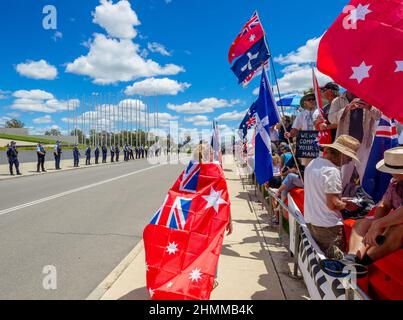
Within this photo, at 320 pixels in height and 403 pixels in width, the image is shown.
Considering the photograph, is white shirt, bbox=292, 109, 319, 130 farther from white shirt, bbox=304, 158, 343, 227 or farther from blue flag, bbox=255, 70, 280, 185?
white shirt, bbox=304, 158, 343, 227

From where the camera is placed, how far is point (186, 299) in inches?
120

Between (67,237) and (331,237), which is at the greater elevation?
(331,237)

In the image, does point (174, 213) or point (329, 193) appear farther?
point (174, 213)

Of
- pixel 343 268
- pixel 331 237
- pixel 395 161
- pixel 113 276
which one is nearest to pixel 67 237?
pixel 113 276

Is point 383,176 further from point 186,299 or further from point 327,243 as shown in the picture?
point 186,299

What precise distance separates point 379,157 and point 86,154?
31584 mm

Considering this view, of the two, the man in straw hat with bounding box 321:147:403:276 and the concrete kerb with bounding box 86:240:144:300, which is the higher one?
the man in straw hat with bounding box 321:147:403:276

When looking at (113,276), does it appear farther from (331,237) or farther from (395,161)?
(395,161)

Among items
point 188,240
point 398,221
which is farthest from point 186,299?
point 398,221

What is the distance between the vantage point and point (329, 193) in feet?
10.0

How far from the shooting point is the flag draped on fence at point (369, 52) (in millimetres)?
2513

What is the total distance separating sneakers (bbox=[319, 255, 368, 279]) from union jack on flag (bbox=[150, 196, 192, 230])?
1674 millimetres

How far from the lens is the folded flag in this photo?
6.59m

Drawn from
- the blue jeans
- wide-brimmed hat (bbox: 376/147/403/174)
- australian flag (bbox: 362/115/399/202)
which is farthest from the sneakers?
the blue jeans
